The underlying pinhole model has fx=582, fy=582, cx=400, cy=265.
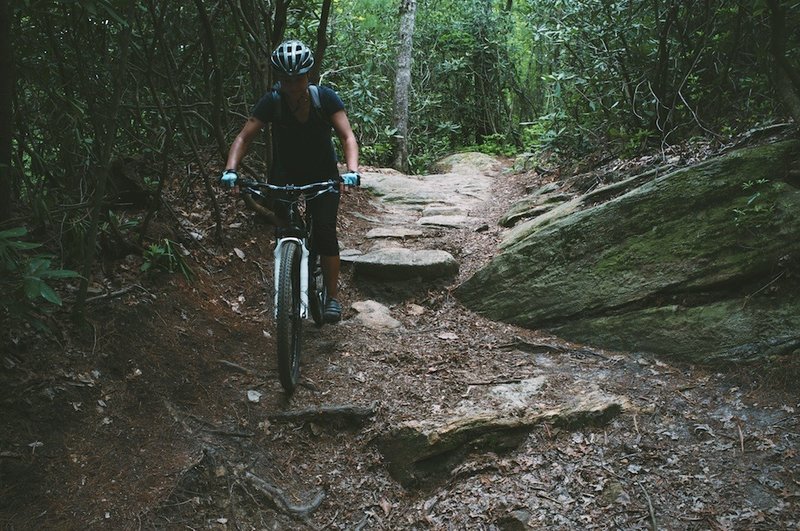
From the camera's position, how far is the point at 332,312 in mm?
4699

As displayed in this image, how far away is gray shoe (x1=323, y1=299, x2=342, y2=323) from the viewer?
15.4 feet

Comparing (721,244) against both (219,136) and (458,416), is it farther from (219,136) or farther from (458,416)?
(219,136)

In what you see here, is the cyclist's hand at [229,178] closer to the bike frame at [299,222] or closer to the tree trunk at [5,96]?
the bike frame at [299,222]

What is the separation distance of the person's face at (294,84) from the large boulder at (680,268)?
7.54 ft

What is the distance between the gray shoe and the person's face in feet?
5.45

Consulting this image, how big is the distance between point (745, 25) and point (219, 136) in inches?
188

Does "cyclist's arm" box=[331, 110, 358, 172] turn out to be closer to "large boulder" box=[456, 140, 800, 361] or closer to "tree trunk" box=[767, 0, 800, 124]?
"large boulder" box=[456, 140, 800, 361]

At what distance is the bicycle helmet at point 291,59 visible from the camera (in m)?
3.82

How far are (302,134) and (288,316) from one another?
4.67 feet

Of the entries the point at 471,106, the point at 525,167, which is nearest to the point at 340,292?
the point at 525,167

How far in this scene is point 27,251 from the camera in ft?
12.7

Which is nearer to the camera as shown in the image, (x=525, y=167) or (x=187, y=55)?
(x=187, y=55)

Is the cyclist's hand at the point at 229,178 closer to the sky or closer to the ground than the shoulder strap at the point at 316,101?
closer to the ground

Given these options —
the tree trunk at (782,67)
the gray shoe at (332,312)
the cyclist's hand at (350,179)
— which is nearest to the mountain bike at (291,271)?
the cyclist's hand at (350,179)
